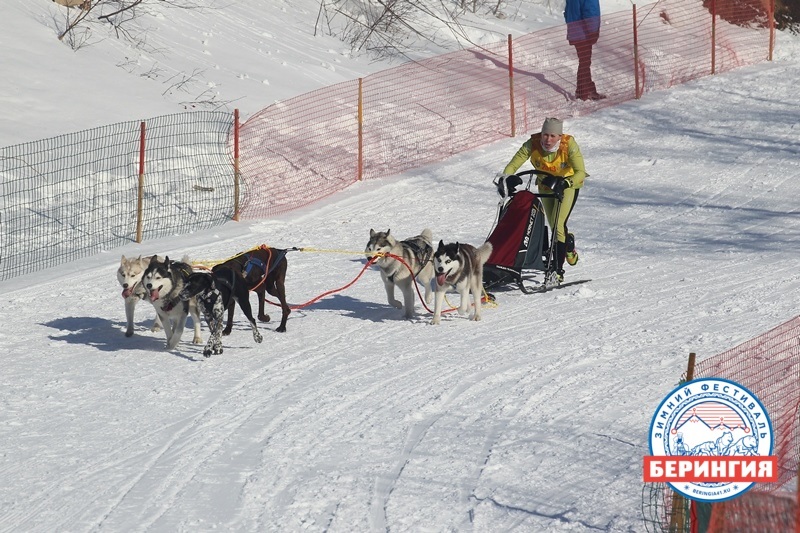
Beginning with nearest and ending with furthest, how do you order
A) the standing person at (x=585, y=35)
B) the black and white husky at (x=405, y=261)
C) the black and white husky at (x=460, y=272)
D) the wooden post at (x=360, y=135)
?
the black and white husky at (x=460, y=272)
the black and white husky at (x=405, y=261)
the wooden post at (x=360, y=135)
the standing person at (x=585, y=35)

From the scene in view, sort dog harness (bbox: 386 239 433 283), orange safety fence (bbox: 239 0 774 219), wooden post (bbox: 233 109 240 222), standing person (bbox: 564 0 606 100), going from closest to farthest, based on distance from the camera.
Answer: dog harness (bbox: 386 239 433 283) < wooden post (bbox: 233 109 240 222) < orange safety fence (bbox: 239 0 774 219) < standing person (bbox: 564 0 606 100)

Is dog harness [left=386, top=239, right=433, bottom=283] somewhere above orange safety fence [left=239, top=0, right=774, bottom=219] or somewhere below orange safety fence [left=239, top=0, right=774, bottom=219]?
below

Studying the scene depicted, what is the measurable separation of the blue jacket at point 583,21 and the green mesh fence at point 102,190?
253 inches

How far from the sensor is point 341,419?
7172mm

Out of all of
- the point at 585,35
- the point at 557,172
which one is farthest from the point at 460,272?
the point at 585,35

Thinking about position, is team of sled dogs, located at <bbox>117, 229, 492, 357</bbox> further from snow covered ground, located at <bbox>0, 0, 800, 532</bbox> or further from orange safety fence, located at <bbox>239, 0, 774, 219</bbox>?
orange safety fence, located at <bbox>239, 0, 774, 219</bbox>

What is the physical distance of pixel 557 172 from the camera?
10.3 metres

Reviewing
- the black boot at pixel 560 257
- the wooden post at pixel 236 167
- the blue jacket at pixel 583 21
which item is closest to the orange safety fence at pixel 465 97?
the wooden post at pixel 236 167

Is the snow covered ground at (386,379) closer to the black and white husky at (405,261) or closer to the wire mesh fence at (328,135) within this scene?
the black and white husky at (405,261)

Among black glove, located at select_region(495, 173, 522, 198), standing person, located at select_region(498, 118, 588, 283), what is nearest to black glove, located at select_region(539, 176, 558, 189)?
standing person, located at select_region(498, 118, 588, 283)

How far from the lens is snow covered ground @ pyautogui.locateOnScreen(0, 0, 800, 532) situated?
234 inches

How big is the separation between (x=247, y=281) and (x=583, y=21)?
1054 centimetres

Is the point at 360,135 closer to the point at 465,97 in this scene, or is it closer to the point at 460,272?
the point at 465,97

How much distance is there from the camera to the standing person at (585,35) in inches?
697
